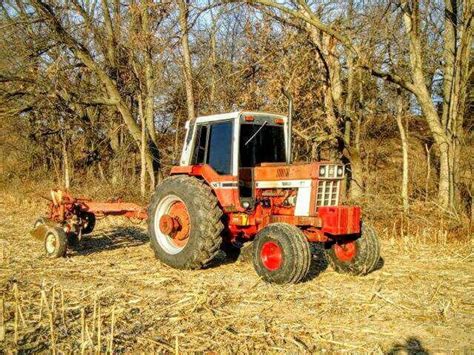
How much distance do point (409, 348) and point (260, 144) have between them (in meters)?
3.83

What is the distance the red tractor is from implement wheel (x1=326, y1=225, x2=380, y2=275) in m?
0.01

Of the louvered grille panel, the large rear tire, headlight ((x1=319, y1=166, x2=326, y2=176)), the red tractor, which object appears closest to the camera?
the red tractor

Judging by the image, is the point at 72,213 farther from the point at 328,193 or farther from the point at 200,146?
the point at 328,193

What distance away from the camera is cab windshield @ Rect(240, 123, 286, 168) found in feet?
24.2

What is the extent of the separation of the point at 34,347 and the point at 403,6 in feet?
33.6

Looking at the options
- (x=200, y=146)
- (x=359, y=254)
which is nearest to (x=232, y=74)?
(x=200, y=146)

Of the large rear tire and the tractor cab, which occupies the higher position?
the tractor cab

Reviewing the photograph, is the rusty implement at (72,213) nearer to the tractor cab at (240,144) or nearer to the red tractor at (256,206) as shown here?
the red tractor at (256,206)

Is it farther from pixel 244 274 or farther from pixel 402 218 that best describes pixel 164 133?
pixel 244 274

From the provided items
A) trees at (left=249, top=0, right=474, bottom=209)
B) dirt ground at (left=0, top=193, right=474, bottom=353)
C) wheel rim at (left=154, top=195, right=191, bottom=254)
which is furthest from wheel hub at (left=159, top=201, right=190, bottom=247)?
trees at (left=249, top=0, right=474, bottom=209)

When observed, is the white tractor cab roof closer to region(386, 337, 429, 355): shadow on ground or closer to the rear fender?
the rear fender

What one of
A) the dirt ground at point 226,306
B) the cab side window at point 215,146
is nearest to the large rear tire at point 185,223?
the dirt ground at point 226,306

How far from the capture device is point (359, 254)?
695 cm

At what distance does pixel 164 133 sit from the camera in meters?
19.9
